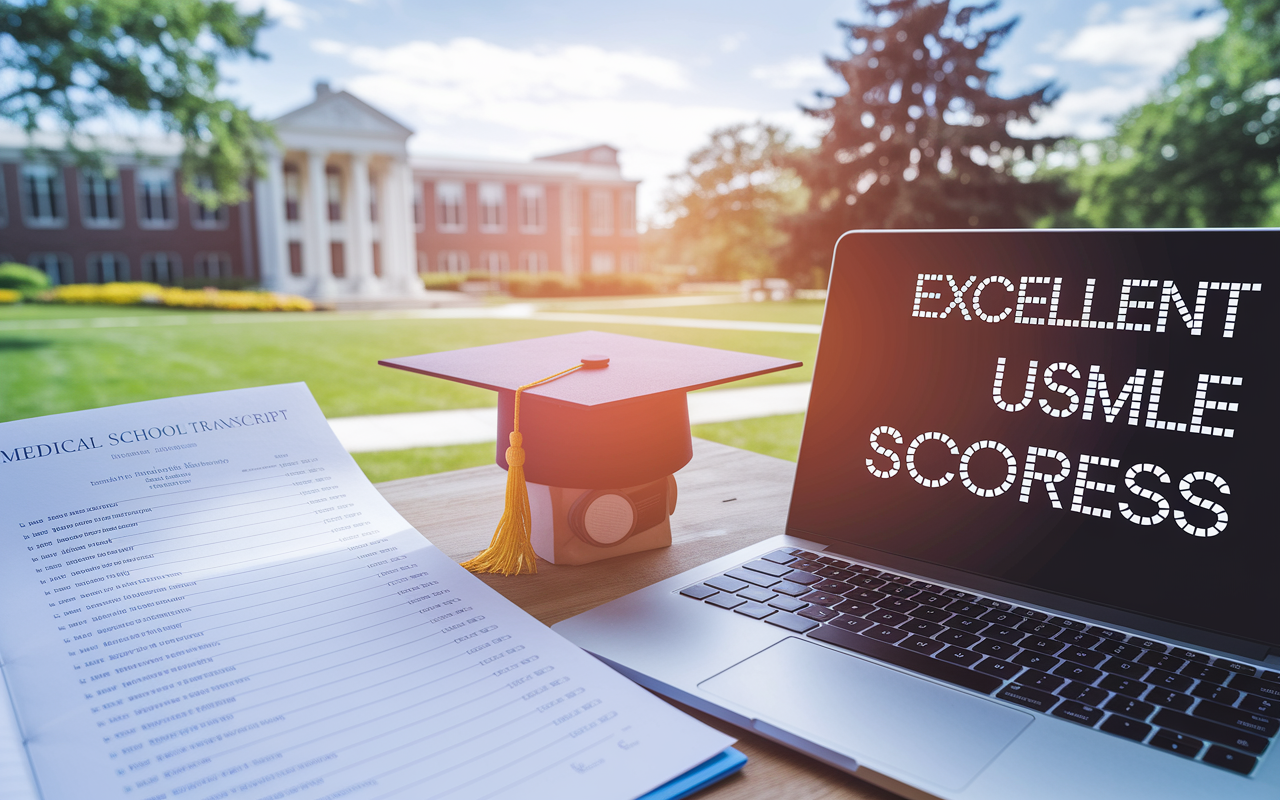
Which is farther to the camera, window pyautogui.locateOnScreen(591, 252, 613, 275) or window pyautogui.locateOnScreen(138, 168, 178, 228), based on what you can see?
window pyautogui.locateOnScreen(591, 252, 613, 275)

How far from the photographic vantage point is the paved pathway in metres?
5.12

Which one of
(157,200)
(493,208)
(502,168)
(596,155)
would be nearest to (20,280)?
(157,200)

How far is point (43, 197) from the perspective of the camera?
25906mm

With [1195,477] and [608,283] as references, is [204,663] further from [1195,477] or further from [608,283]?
[608,283]

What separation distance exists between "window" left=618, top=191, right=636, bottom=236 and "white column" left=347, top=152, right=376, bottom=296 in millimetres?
11608

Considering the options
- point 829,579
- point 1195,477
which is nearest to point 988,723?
point 829,579

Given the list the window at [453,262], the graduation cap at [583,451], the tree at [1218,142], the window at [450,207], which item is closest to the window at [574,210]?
the window at [450,207]

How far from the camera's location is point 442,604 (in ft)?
2.28

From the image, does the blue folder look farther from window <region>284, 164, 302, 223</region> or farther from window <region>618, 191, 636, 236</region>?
window <region>618, 191, 636, 236</region>

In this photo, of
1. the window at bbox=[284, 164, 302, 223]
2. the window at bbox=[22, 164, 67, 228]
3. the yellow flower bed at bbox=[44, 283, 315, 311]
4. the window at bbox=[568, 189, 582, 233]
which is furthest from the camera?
the window at bbox=[568, 189, 582, 233]

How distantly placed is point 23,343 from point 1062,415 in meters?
13.3

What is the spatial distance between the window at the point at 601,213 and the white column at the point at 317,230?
38.1ft

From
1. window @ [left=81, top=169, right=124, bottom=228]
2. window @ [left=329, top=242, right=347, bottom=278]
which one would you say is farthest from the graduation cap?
window @ [left=81, top=169, right=124, bottom=228]

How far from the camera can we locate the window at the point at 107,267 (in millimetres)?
26828
